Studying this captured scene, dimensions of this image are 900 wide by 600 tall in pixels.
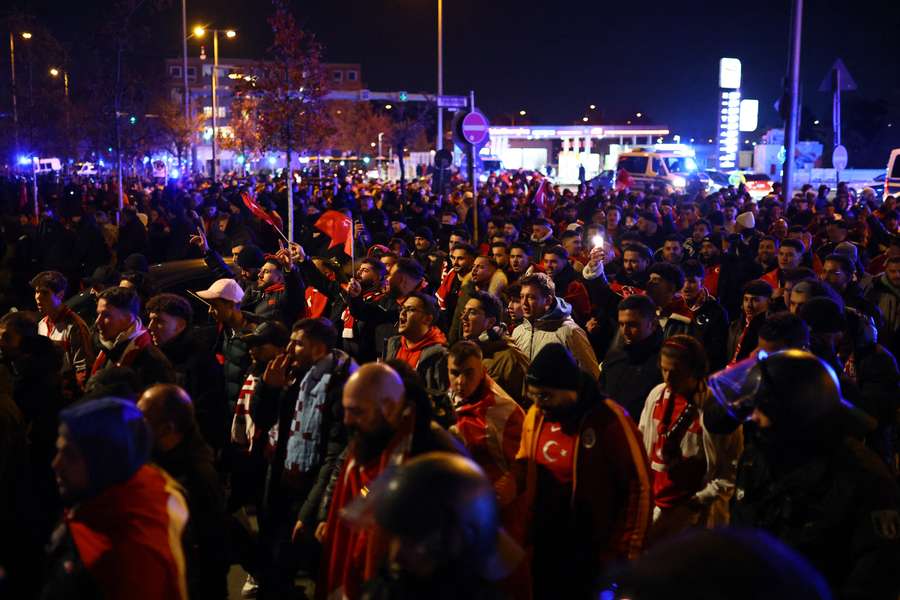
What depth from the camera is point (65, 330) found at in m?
7.68

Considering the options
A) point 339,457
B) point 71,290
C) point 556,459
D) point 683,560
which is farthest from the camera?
point 71,290

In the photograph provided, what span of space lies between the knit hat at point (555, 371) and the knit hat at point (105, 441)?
5.97 ft

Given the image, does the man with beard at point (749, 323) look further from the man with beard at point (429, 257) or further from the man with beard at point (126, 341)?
the man with beard at point (429, 257)

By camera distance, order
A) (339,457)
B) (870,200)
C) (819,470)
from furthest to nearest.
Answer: (870,200) < (339,457) < (819,470)

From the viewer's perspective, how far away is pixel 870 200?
2105 centimetres

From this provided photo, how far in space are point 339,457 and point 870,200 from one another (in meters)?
18.9

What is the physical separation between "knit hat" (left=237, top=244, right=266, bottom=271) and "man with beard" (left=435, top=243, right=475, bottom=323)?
6.28 ft

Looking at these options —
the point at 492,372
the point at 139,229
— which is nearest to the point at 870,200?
the point at 139,229

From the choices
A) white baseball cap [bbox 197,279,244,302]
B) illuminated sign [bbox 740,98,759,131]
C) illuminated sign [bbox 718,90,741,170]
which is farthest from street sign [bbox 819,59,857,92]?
illuminated sign [bbox 740,98,759,131]

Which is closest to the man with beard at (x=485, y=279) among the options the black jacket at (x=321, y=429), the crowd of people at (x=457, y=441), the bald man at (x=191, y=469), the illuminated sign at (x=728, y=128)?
the crowd of people at (x=457, y=441)

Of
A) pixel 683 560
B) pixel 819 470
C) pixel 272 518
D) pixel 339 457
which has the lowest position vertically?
pixel 272 518

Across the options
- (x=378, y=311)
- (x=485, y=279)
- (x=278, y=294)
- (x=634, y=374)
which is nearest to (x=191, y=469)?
(x=634, y=374)

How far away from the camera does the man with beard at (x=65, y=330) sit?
292 inches

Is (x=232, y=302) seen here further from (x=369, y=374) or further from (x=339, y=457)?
(x=369, y=374)
